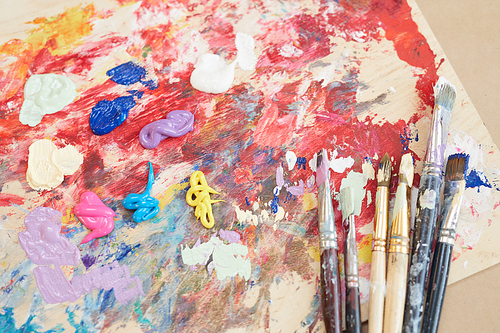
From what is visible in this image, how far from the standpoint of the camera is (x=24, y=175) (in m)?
1.16

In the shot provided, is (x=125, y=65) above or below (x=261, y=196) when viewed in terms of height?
above

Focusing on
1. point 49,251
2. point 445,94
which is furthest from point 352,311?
point 49,251

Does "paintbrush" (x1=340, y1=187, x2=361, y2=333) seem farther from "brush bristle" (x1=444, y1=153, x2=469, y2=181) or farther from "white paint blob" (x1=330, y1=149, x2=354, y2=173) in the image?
"brush bristle" (x1=444, y1=153, x2=469, y2=181)

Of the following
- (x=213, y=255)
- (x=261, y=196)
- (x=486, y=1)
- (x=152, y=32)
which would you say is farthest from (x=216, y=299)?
(x=486, y=1)

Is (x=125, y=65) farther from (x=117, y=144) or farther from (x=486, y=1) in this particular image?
(x=486, y=1)

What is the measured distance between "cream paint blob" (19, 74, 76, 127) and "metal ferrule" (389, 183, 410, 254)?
113 centimetres

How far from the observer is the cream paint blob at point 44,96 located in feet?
4.07

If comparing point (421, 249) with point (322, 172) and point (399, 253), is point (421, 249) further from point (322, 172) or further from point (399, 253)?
point (322, 172)

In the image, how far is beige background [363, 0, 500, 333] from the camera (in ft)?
3.32

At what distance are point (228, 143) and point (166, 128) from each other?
0.21m

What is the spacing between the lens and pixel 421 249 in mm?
978

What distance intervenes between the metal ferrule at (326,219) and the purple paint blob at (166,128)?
0.49 meters

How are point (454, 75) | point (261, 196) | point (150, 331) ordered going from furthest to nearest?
point (454, 75), point (261, 196), point (150, 331)

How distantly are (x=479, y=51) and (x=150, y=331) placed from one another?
1534 millimetres
